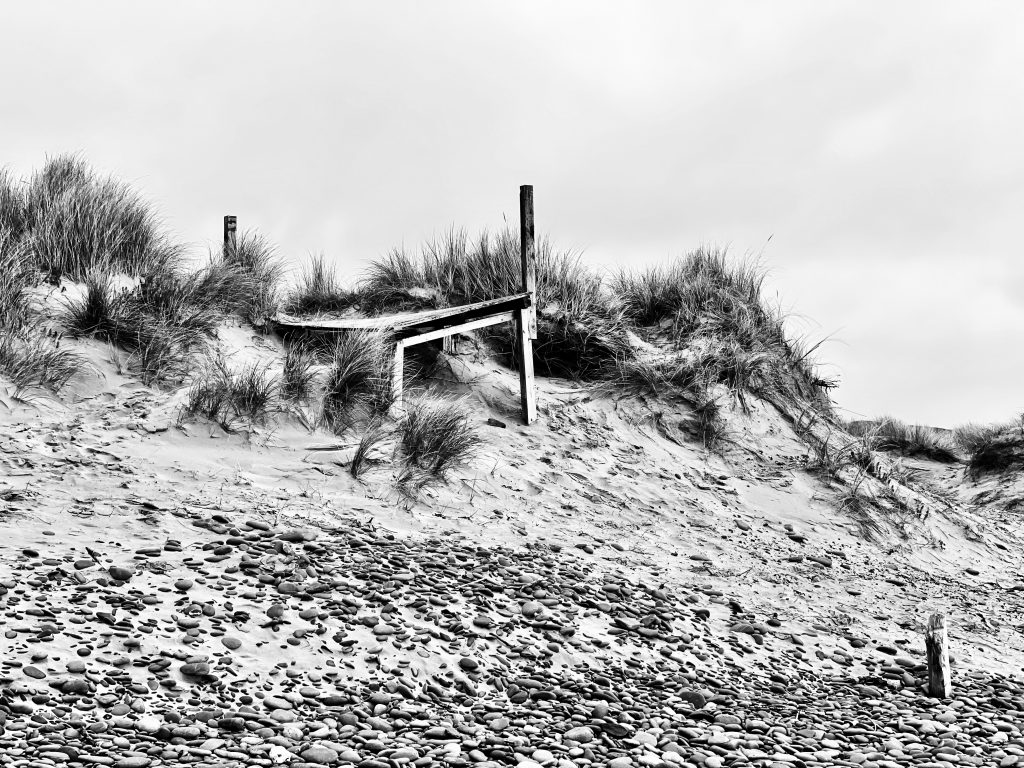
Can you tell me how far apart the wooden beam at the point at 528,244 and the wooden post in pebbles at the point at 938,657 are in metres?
5.38

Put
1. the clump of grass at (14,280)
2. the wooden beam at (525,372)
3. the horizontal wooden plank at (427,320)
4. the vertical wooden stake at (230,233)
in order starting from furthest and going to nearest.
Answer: the vertical wooden stake at (230,233) < the wooden beam at (525,372) < the horizontal wooden plank at (427,320) < the clump of grass at (14,280)

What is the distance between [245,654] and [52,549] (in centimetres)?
162

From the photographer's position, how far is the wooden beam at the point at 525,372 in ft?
34.3

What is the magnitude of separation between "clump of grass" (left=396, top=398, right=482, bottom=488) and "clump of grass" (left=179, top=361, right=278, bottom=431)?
1200 millimetres

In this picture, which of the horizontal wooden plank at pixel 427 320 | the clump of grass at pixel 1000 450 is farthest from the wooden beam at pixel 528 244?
the clump of grass at pixel 1000 450

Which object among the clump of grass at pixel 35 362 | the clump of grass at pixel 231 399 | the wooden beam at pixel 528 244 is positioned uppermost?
the wooden beam at pixel 528 244

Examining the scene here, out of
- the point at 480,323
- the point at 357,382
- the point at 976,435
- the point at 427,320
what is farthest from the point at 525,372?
the point at 976,435

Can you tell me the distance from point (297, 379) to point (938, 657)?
5.77 metres

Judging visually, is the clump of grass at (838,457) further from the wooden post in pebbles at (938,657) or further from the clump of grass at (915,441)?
the clump of grass at (915,441)

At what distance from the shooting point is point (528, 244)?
1075cm

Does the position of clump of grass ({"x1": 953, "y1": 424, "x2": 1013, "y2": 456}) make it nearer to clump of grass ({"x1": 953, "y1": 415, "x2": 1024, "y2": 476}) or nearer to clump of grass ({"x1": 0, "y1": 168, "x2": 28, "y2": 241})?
clump of grass ({"x1": 953, "y1": 415, "x2": 1024, "y2": 476})

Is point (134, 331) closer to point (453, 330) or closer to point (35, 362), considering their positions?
point (35, 362)

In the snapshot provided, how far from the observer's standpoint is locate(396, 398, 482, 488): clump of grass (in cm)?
851

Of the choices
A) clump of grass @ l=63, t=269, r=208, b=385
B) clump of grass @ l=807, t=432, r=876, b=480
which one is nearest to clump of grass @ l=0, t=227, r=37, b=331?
clump of grass @ l=63, t=269, r=208, b=385
